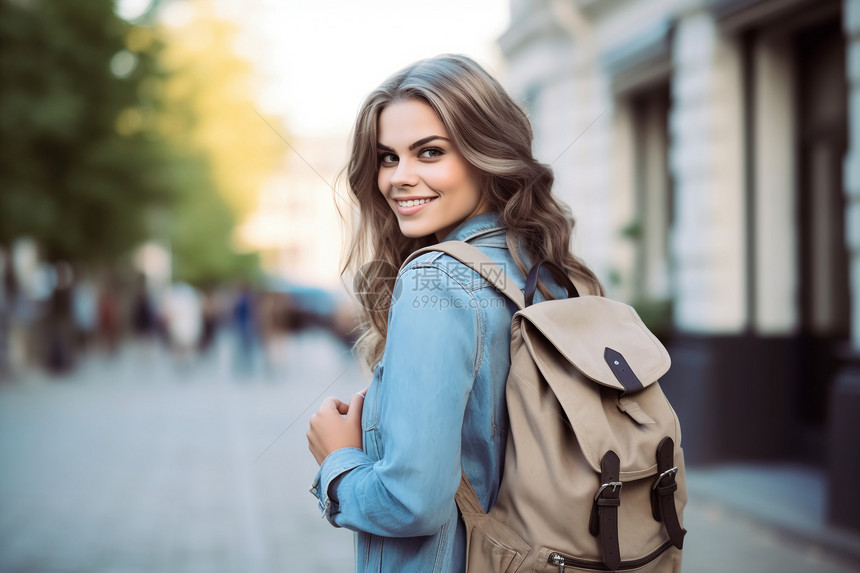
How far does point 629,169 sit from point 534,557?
915 centimetres

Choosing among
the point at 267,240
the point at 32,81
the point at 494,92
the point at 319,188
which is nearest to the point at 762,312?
the point at 494,92

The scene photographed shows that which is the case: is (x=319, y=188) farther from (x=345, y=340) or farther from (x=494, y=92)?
(x=494, y=92)

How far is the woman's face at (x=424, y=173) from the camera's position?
162 centimetres

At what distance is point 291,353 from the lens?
24.2 metres

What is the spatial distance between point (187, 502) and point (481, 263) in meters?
5.35

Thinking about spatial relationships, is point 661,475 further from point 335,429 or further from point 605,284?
point 605,284

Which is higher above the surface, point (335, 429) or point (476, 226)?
point (476, 226)

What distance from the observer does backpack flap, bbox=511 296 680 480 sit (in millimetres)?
1396

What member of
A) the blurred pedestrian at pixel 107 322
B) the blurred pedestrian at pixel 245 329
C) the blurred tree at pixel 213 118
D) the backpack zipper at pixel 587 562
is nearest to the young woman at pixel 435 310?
the backpack zipper at pixel 587 562

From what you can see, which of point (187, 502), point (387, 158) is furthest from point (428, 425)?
point (187, 502)

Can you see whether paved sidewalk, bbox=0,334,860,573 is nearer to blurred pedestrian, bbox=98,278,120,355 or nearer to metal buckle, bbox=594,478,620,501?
metal buckle, bbox=594,478,620,501

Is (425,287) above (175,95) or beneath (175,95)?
beneath

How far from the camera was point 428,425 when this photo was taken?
1331 millimetres

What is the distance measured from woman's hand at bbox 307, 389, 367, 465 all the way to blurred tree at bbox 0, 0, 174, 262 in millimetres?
16472
